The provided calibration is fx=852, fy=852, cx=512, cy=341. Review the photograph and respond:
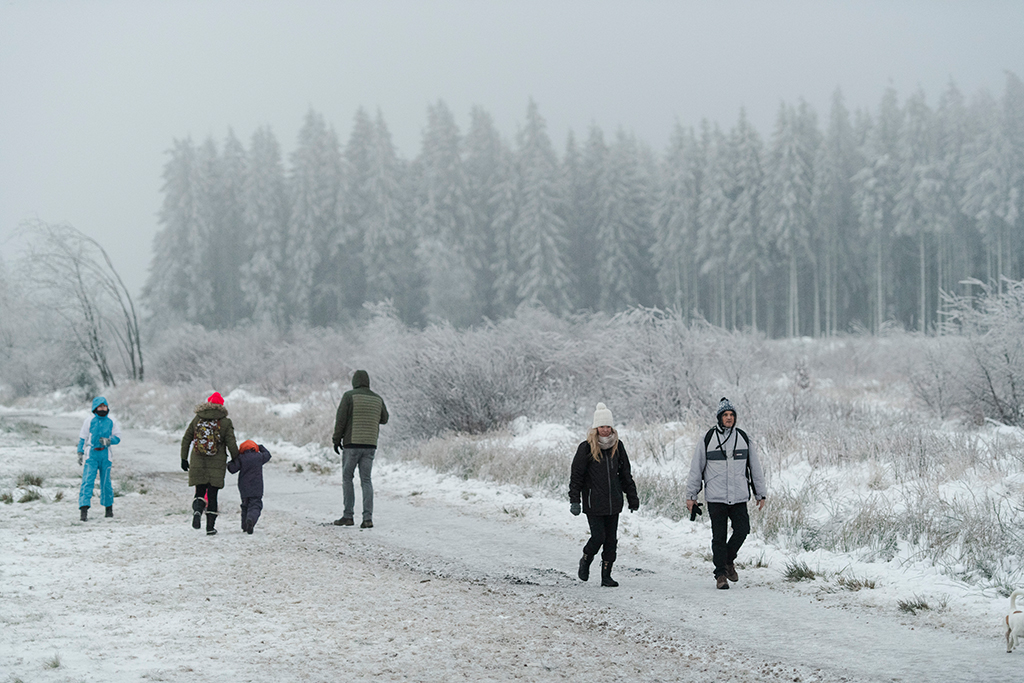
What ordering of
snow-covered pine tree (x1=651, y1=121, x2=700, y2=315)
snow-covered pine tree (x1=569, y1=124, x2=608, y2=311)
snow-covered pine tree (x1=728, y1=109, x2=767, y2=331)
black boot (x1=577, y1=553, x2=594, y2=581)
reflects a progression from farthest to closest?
snow-covered pine tree (x1=569, y1=124, x2=608, y2=311) < snow-covered pine tree (x1=651, y1=121, x2=700, y2=315) < snow-covered pine tree (x1=728, y1=109, x2=767, y2=331) < black boot (x1=577, y1=553, x2=594, y2=581)

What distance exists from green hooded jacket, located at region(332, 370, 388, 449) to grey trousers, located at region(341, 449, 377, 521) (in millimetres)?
102

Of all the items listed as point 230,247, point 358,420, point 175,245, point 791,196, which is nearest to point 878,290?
point 791,196

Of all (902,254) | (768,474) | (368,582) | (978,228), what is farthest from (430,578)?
(902,254)

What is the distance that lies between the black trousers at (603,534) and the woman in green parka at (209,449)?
4872 mm

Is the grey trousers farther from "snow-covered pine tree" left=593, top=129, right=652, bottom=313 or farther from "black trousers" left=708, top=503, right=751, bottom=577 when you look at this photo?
"snow-covered pine tree" left=593, top=129, right=652, bottom=313

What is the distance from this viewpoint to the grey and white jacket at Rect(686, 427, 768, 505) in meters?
7.65

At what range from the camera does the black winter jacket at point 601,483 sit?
7.69 m

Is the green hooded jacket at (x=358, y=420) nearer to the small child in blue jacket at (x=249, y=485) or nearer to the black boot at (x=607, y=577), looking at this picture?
the small child in blue jacket at (x=249, y=485)

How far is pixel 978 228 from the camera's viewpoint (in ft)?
148

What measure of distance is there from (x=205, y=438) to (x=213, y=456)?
250mm

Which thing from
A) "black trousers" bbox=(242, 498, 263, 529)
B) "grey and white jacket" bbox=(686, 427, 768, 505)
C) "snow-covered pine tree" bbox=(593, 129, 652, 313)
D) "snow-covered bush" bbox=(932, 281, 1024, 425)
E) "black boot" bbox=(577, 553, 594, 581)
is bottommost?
"black boot" bbox=(577, 553, 594, 581)

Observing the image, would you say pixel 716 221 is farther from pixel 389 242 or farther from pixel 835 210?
pixel 389 242

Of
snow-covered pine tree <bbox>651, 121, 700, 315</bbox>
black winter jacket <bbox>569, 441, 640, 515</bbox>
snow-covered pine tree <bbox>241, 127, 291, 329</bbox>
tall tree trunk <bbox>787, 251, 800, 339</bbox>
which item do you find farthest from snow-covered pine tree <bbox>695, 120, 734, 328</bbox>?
black winter jacket <bbox>569, 441, 640, 515</bbox>

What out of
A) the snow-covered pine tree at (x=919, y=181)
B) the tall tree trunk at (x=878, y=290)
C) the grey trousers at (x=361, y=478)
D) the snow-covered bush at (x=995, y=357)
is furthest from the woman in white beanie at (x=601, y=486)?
the snow-covered pine tree at (x=919, y=181)
